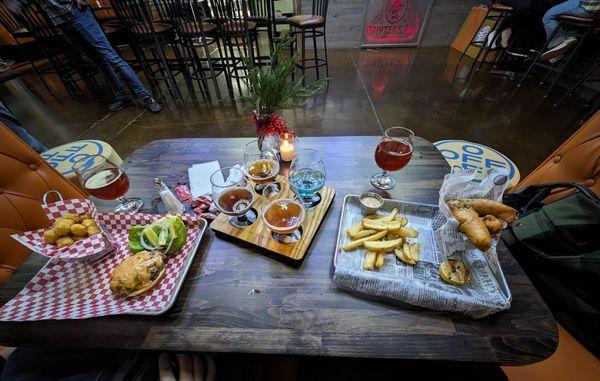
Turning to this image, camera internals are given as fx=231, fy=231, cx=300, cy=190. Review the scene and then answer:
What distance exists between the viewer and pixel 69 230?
33.8 inches

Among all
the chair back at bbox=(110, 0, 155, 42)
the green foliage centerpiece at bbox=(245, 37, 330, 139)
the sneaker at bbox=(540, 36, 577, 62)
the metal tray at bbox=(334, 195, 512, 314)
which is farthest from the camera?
the sneaker at bbox=(540, 36, 577, 62)

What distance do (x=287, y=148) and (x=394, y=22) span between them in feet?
21.4

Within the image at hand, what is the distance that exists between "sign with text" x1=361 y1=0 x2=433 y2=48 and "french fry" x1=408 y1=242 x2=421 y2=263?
6.66m

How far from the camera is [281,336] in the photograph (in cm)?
70

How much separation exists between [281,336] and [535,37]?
22.4 feet

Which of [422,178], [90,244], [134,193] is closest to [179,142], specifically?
[134,193]

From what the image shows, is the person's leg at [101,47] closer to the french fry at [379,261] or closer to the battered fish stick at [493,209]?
the french fry at [379,261]

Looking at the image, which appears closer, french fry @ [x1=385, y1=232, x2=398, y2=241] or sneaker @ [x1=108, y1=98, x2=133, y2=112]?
french fry @ [x1=385, y1=232, x2=398, y2=241]

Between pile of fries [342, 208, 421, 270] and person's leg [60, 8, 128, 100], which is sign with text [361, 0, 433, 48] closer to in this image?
person's leg [60, 8, 128, 100]

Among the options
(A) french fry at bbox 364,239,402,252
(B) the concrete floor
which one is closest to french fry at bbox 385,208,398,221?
(A) french fry at bbox 364,239,402,252

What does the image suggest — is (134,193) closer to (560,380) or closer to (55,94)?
(560,380)

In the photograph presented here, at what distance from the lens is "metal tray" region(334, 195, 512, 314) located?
0.80m

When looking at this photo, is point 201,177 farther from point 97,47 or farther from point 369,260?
point 97,47

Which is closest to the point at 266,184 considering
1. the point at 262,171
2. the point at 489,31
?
the point at 262,171
